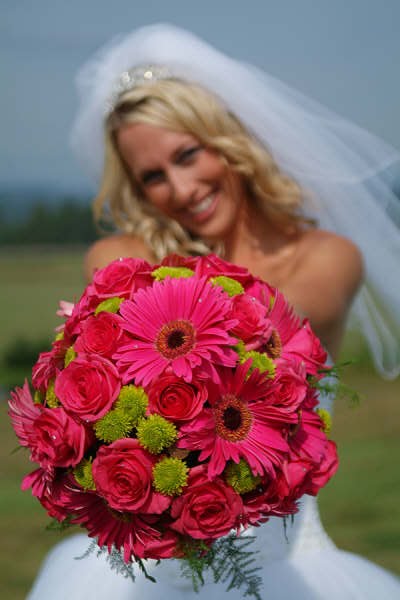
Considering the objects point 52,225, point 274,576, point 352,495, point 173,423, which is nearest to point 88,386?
point 173,423

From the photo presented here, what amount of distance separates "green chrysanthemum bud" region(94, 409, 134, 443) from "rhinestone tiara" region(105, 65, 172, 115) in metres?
2.06

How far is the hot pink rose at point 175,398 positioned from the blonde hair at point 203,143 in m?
1.84

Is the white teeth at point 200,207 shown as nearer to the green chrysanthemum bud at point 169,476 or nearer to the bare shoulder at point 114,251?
the bare shoulder at point 114,251

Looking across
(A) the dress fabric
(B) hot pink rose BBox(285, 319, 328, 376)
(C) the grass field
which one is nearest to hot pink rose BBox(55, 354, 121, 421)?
(B) hot pink rose BBox(285, 319, 328, 376)

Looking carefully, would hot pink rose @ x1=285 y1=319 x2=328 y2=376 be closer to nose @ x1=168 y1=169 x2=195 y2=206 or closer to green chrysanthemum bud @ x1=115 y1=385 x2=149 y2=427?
green chrysanthemum bud @ x1=115 y1=385 x2=149 y2=427

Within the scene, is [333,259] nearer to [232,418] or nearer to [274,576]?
[274,576]

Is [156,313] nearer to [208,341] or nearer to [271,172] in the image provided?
[208,341]

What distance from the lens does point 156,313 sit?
85.6 inches

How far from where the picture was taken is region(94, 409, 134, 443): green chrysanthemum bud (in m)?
2.06

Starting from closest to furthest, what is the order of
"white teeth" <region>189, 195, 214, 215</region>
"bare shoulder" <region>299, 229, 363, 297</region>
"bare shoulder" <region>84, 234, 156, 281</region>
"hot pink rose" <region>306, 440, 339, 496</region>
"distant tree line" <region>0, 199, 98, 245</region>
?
1. "hot pink rose" <region>306, 440, 339, 496</region>
2. "bare shoulder" <region>299, 229, 363, 297</region>
3. "white teeth" <region>189, 195, 214, 215</region>
4. "bare shoulder" <region>84, 234, 156, 281</region>
5. "distant tree line" <region>0, 199, 98, 245</region>

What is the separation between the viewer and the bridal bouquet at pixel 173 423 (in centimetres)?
205

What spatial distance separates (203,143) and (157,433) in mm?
1949

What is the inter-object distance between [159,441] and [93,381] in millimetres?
208

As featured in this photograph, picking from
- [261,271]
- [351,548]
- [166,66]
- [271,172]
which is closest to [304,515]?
[261,271]
